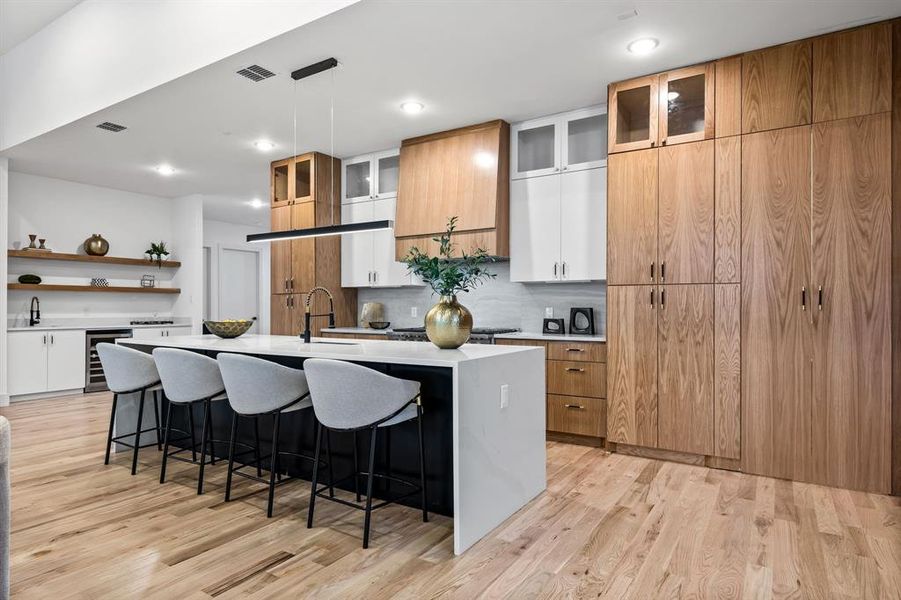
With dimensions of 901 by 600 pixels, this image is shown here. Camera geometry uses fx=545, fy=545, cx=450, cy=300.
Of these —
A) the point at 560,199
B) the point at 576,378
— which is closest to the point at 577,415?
the point at 576,378

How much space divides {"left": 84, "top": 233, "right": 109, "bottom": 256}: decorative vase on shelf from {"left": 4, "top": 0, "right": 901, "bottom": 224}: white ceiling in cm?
134

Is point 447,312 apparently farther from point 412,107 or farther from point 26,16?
point 26,16

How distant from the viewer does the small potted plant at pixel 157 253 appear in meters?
7.60

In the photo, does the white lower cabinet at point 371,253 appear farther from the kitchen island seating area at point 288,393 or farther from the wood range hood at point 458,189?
the kitchen island seating area at point 288,393

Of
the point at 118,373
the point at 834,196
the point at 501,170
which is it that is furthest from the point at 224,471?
the point at 834,196

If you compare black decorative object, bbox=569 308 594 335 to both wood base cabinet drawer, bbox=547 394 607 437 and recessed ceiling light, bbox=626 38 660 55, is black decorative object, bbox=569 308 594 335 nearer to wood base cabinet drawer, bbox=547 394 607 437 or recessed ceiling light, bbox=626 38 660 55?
wood base cabinet drawer, bbox=547 394 607 437

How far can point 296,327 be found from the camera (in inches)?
234

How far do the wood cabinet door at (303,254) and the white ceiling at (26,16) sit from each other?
2.51 meters

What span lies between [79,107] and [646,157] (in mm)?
4557

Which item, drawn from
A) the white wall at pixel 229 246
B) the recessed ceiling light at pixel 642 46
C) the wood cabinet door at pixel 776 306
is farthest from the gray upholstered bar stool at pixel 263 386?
the white wall at pixel 229 246

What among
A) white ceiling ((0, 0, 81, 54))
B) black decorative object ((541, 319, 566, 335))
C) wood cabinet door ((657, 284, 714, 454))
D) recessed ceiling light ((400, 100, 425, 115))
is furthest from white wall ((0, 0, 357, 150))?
black decorative object ((541, 319, 566, 335))

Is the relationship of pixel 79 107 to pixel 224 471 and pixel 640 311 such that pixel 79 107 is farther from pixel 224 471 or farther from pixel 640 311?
pixel 640 311

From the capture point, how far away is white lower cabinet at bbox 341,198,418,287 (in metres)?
5.56

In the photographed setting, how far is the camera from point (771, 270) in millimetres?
3340
